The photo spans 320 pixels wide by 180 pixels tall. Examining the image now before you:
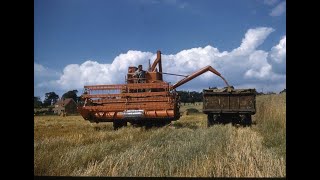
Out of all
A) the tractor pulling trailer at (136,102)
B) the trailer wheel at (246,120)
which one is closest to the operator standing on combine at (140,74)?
the tractor pulling trailer at (136,102)

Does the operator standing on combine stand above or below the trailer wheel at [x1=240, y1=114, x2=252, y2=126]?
above

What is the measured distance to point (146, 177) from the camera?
570 centimetres

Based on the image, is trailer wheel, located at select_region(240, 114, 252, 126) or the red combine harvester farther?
trailer wheel, located at select_region(240, 114, 252, 126)

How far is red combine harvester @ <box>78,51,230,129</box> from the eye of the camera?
45.9ft

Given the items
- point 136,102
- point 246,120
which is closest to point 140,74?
point 136,102

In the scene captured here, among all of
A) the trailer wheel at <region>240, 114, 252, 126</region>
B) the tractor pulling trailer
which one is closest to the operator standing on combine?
the tractor pulling trailer

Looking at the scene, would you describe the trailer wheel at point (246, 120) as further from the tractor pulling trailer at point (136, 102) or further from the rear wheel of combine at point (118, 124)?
the rear wheel of combine at point (118, 124)

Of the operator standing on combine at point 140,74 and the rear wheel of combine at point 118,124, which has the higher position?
the operator standing on combine at point 140,74

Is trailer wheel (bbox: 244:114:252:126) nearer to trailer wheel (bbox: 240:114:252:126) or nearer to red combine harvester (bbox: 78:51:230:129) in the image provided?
trailer wheel (bbox: 240:114:252:126)

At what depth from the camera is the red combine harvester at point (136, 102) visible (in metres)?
14.0

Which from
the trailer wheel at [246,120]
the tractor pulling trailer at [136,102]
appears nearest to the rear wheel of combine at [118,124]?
the tractor pulling trailer at [136,102]

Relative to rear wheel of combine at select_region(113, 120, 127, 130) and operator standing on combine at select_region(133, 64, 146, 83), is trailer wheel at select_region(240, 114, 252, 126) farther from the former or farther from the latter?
rear wheel of combine at select_region(113, 120, 127, 130)

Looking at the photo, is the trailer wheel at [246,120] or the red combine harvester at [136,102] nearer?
the red combine harvester at [136,102]
